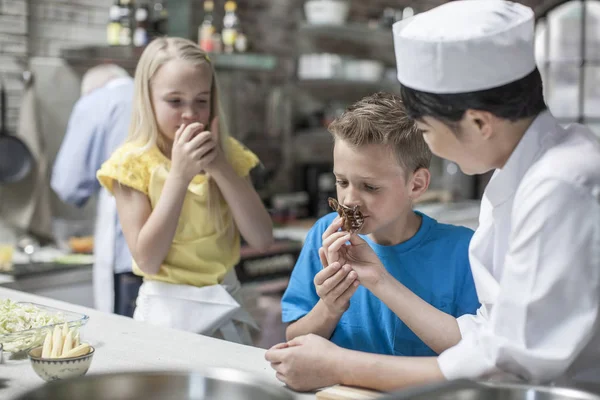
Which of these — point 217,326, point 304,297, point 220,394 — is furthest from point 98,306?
point 220,394

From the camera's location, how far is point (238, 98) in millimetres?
4988

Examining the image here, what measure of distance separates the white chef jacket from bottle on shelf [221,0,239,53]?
368 cm

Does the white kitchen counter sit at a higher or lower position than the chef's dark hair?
lower

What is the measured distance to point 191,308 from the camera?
2209mm

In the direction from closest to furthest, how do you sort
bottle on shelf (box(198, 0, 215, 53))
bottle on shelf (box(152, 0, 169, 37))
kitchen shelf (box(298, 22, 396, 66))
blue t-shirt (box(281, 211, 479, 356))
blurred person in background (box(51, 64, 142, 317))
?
blue t-shirt (box(281, 211, 479, 356)) → blurred person in background (box(51, 64, 142, 317)) → bottle on shelf (box(198, 0, 215, 53)) → bottle on shelf (box(152, 0, 169, 37)) → kitchen shelf (box(298, 22, 396, 66))

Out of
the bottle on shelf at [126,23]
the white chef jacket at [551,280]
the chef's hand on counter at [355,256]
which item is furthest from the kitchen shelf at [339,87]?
the white chef jacket at [551,280]

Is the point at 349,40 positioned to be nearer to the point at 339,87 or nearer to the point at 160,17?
the point at 339,87

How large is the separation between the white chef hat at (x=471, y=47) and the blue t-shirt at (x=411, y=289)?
0.67m

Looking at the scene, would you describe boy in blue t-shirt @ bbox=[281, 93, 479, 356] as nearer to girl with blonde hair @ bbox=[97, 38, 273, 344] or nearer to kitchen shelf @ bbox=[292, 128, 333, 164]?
girl with blonde hair @ bbox=[97, 38, 273, 344]

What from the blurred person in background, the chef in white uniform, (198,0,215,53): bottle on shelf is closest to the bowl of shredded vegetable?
the chef in white uniform

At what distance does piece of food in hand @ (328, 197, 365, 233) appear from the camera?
164 centimetres

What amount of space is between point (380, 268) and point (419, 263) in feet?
0.99

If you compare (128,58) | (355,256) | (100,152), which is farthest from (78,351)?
(128,58)

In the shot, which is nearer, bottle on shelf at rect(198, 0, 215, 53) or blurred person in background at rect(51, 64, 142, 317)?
blurred person in background at rect(51, 64, 142, 317)
